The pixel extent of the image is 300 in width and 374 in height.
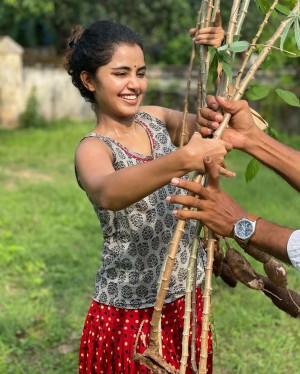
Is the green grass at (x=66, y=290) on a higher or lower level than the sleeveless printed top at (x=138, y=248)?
lower

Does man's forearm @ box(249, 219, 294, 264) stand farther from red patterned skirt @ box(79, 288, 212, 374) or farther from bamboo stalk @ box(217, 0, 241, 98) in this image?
red patterned skirt @ box(79, 288, 212, 374)

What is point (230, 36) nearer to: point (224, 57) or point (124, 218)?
point (224, 57)

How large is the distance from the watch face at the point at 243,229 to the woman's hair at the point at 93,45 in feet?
2.36

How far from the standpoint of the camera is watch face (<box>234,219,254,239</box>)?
6.73 feet

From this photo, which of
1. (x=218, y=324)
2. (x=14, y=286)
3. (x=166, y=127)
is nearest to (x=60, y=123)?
(x=14, y=286)

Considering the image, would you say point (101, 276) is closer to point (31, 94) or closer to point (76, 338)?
point (76, 338)

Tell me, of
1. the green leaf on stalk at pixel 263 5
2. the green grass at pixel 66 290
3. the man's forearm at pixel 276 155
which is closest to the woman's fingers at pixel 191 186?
the man's forearm at pixel 276 155

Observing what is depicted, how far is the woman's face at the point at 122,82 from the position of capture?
7.93 ft

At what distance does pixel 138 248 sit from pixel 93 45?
0.66 metres

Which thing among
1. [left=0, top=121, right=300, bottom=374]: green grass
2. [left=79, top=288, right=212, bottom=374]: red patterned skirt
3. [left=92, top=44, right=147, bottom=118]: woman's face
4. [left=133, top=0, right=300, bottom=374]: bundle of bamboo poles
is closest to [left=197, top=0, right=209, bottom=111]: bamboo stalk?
[left=133, top=0, right=300, bottom=374]: bundle of bamboo poles

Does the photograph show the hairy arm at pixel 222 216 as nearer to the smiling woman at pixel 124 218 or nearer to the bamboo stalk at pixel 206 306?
the bamboo stalk at pixel 206 306

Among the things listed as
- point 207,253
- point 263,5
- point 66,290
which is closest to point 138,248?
point 207,253

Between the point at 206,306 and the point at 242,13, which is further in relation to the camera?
the point at 242,13

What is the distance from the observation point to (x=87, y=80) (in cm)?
251
